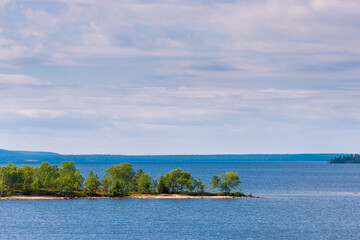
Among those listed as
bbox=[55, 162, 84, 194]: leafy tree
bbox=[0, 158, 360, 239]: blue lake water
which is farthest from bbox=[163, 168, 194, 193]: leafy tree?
bbox=[55, 162, 84, 194]: leafy tree

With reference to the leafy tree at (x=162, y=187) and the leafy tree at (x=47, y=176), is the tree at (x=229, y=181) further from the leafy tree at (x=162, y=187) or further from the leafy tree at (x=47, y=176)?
the leafy tree at (x=47, y=176)

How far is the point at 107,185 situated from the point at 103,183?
57.4 inches

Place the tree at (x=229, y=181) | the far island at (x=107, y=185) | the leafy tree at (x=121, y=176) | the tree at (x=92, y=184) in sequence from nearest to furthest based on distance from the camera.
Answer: the far island at (x=107, y=185) < the tree at (x=229, y=181) < the tree at (x=92, y=184) < the leafy tree at (x=121, y=176)

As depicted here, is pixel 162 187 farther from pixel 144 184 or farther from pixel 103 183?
pixel 103 183

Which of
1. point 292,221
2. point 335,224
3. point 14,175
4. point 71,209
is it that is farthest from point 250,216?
point 14,175

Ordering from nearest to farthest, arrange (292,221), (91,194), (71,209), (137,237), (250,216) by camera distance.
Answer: (137,237) → (292,221) → (250,216) → (71,209) → (91,194)

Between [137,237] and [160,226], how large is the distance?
46.4 ft

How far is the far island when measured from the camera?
167625mm

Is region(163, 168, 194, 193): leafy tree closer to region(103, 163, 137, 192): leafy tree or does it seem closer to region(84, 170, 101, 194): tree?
region(103, 163, 137, 192): leafy tree

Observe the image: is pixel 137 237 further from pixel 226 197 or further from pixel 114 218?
pixel 226 197

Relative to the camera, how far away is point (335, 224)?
11738cm

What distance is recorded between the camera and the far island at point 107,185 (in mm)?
167625

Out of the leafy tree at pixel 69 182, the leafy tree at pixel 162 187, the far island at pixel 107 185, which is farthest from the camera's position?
the leafy tree at pixel 162 187

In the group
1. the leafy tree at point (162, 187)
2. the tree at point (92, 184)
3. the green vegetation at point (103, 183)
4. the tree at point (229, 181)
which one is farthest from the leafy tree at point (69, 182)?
the tree at point (229, 181)
